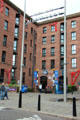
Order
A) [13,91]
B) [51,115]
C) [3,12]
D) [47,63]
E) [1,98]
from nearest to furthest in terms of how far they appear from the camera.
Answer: [51,115], [1,98], [13,91], [3,12], [47,63]

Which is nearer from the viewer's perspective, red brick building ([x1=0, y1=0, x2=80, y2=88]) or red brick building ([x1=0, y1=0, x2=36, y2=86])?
red brick building ([x1=0, y1=0, x2=36, y2=86])

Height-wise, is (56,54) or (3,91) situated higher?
(56,54)

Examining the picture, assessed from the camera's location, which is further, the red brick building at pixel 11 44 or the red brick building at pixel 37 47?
the red brick building at pixel 37 47

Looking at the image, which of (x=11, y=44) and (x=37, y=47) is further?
(x=37, y=47)

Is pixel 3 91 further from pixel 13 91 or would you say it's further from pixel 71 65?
pixel 71 65

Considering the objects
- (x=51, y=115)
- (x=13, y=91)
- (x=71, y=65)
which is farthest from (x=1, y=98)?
(x=71, y=65)

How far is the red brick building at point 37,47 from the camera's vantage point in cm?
2998

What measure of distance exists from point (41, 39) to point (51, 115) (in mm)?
29716

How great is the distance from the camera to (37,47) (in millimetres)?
36469

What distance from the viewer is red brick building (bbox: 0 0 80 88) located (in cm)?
2998

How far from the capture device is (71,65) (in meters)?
31.5

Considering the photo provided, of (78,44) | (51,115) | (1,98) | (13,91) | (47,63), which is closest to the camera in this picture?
(51,115)

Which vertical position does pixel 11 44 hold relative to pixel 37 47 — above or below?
below

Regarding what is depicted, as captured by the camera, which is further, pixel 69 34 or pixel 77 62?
pixel 69 34
